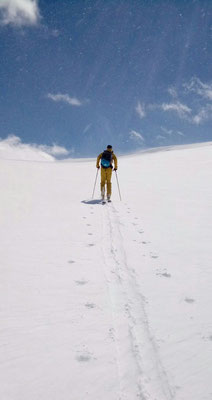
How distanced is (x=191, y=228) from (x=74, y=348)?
5602 mm

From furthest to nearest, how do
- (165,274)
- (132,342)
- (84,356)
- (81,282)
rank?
(165,274) → (81,282) → (132,342) → (84,356)

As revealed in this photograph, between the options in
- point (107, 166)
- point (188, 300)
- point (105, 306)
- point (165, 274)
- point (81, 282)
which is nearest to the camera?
point (105, 306)

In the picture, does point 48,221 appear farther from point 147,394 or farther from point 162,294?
point 147,394

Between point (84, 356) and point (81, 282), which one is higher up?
point (81, 282)

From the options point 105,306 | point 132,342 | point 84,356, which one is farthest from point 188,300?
point 84,356

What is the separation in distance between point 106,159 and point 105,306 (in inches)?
320

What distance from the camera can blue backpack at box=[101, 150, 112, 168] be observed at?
1165 centimetres

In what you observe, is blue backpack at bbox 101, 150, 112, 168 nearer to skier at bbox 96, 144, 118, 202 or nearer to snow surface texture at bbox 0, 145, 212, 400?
skier at bbox 96, 144, 118, 202

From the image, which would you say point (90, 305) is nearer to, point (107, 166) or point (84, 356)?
point (84, 356)

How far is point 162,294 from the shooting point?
4.63 m

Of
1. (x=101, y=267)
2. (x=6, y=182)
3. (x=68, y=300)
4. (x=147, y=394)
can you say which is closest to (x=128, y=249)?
(x=101, y=267)

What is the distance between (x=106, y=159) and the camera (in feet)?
38.4

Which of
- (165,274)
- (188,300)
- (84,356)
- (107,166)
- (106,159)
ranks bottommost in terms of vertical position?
(84,356)

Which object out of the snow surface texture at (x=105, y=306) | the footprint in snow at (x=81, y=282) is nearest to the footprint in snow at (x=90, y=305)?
the snow surface texture at (x=105, y=306)
